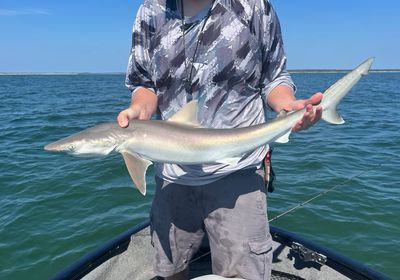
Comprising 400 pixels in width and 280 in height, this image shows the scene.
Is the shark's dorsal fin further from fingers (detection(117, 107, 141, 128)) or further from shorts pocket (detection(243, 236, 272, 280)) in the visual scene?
shorts pocket (detection(243, 236, 272, 280))

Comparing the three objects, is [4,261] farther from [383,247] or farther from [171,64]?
[383,247]

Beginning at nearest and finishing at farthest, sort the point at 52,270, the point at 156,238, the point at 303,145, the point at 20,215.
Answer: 1. the point at 156,238
2. the point at 52,270
3. the point at 20,215
4. the point at 303,145

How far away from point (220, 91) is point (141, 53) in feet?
2.52

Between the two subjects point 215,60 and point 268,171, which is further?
point 268,171

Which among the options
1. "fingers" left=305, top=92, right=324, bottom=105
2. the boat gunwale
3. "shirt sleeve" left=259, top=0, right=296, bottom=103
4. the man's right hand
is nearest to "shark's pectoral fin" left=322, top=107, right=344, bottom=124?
"fingers" left=305, top=92, right=324, bottom=105

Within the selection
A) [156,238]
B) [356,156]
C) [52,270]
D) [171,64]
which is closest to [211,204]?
[156,238]

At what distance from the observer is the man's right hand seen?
320cm

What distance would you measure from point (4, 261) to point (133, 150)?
15.3ft

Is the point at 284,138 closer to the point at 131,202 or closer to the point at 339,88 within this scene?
the point at 339,88

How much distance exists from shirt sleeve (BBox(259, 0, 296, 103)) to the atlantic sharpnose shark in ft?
1.41

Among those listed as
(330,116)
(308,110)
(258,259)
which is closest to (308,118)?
(308,110)

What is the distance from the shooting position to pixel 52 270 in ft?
20.9

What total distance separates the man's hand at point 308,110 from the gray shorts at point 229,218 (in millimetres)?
606

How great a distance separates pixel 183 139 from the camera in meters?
3.11
